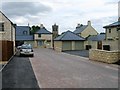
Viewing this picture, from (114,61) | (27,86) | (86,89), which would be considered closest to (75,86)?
(86,89)

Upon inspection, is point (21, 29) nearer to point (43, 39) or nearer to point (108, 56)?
point (43, 39)

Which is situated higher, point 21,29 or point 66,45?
point 21,29

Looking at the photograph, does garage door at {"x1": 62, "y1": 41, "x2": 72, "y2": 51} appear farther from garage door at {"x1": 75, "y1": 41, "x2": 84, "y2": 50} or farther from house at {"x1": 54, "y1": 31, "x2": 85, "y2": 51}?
garage door at {"x1": 75, "y1": 41, "x2": 84, "y2": 50}

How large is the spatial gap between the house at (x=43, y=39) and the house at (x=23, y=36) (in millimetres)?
1640

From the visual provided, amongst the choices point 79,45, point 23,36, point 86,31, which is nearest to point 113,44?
point 79,45

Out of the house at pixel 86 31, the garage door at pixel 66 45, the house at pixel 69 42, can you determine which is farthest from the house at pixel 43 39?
the garage door at pixel 66 45

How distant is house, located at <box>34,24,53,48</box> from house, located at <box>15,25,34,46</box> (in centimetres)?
164

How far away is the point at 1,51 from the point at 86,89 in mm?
13791

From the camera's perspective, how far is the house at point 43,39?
223 ft

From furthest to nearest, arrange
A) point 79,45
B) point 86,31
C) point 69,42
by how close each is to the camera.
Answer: point 86,31 < point 79,45 < point 69,42

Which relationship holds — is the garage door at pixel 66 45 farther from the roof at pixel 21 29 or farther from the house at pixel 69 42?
the roof at pixel 21 29

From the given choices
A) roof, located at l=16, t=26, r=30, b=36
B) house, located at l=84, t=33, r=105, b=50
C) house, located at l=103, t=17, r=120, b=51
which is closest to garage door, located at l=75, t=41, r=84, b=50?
house, located at l=84, t=33, r=105, b=50

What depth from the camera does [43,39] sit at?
222ft

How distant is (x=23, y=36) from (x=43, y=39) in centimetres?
683
